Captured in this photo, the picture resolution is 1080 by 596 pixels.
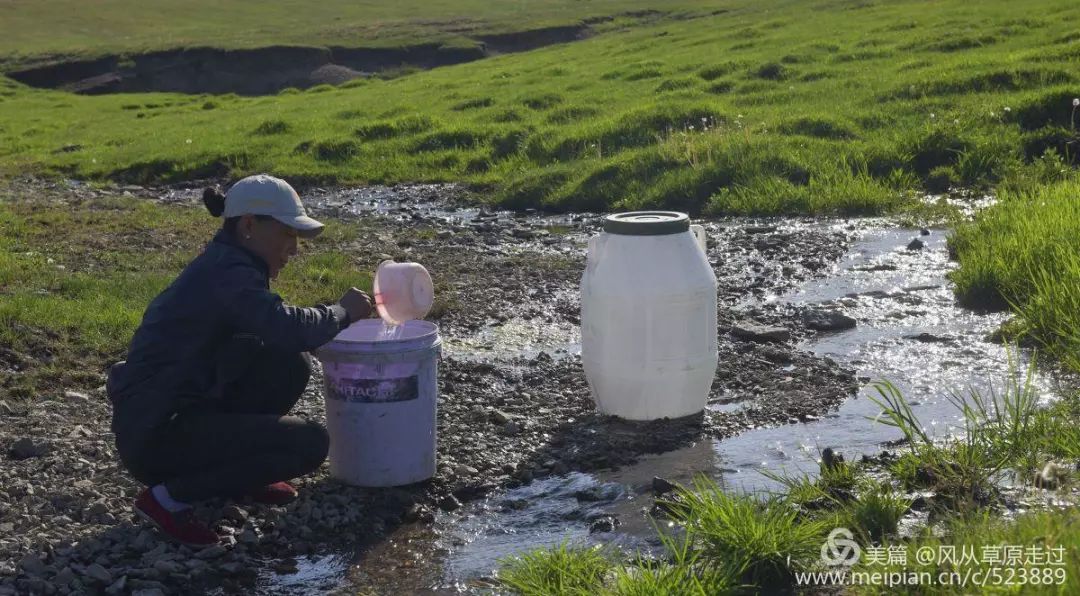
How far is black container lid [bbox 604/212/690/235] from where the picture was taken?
599cm

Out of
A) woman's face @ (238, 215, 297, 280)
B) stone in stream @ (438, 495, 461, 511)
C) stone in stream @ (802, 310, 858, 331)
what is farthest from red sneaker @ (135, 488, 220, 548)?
stone in stream @ (802, 310, 858, 331)

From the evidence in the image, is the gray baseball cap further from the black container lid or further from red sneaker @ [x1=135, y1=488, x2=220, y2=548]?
the black container lid

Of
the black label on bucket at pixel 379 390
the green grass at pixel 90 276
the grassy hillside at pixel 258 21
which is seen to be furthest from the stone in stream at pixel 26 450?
the grassy hillside at pixel 258 21

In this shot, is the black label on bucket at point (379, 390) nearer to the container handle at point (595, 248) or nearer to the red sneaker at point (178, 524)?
the red sneaker at point (178, 524)

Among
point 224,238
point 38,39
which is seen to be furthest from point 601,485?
point 38,39

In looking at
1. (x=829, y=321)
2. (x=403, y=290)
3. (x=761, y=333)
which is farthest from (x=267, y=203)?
(x=829, y=321)

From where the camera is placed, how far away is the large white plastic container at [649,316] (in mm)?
6035

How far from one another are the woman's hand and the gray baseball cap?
1.08ft

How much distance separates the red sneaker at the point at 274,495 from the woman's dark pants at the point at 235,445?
14cm

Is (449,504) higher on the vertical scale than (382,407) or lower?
lower

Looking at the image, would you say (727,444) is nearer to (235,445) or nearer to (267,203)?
(235,445)

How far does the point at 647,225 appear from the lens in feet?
19.7

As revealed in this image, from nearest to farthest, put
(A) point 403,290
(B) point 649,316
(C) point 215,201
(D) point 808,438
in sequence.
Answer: (C) point 215,201, (A) point 403,290, (D) point 808,438, (B) point 649,316

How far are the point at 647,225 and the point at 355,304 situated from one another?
5.00ft
